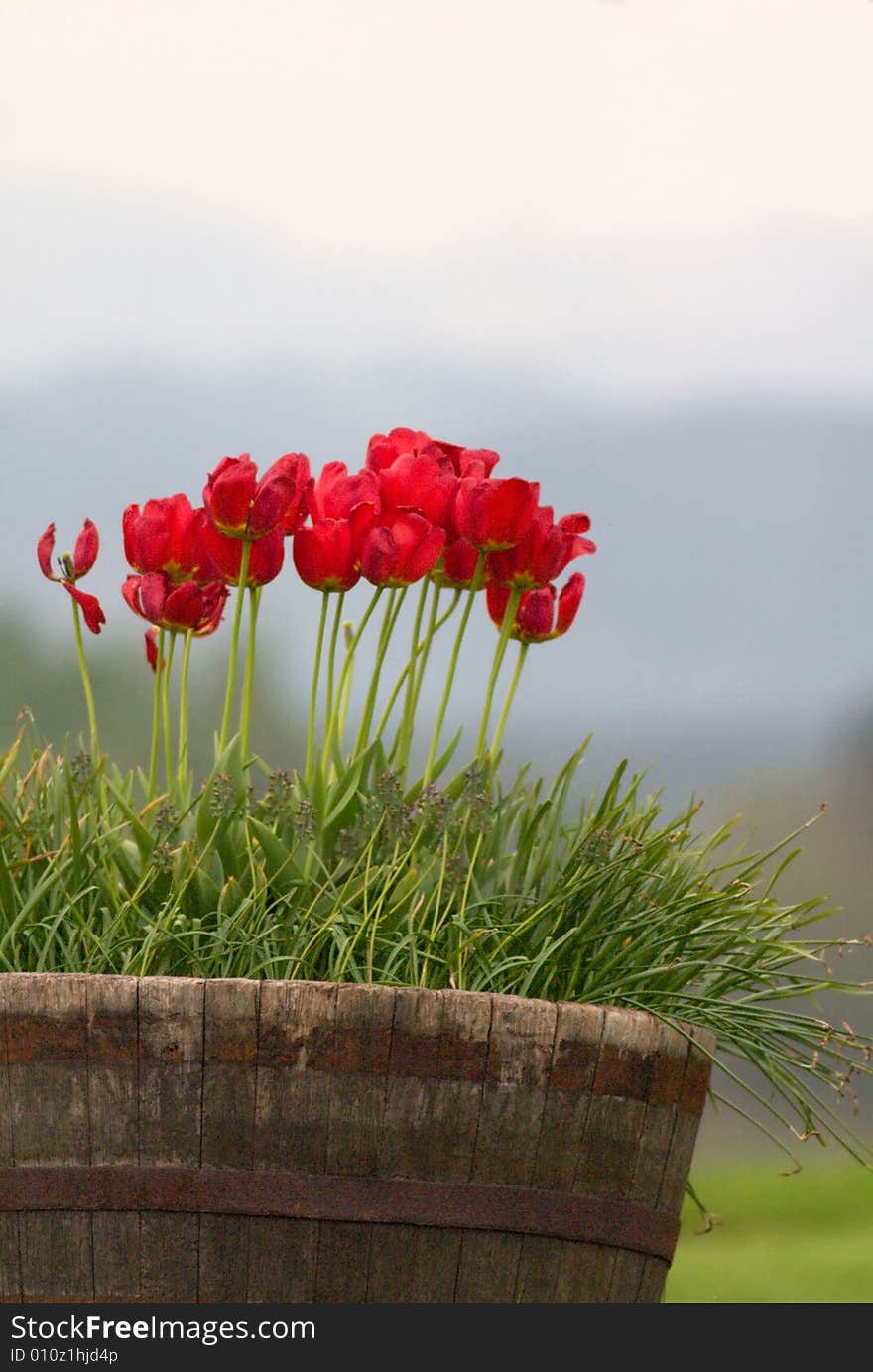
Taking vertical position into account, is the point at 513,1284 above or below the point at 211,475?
below

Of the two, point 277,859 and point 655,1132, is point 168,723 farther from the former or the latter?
point 655,1132

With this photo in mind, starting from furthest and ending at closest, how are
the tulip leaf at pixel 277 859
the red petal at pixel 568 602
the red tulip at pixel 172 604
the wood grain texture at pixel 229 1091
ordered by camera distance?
the red petal at pixel 568 602 → the red tulip at pixel 172 604 → the tulip leaf at pixel 277 859 → the wood grain texture at pixel 229 1091

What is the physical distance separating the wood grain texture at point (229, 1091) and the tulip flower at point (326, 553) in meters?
0.37

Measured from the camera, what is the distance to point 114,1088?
1028mm

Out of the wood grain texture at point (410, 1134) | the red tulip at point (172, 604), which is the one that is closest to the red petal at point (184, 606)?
the red tulip at point (172, 604)

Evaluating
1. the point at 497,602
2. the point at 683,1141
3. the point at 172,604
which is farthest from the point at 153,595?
the point at 683,1141

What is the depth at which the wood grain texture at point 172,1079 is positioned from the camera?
1020mm

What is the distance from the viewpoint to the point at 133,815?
46.4 inches

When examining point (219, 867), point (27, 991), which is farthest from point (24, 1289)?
point (219, 867)

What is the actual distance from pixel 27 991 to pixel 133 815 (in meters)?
0.19

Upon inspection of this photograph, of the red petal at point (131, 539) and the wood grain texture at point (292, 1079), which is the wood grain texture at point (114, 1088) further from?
the red petal at point (131, 539)

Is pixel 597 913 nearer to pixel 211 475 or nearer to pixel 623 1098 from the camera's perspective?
pixel 623 1098

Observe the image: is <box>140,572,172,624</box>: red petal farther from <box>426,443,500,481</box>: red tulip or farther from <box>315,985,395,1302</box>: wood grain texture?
<box>315,985,395,1302</box>: wood grain texture

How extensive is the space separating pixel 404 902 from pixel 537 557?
35 centimetres
